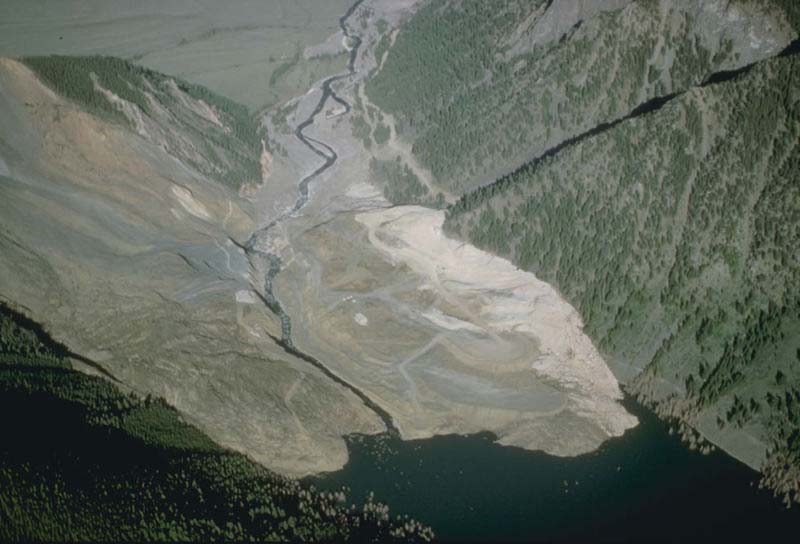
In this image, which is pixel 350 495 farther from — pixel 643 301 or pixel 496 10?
pixel 496 10

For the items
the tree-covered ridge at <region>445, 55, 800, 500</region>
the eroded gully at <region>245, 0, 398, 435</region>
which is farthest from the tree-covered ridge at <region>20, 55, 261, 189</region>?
the tree-covered ridge at <region>445, 55, 800, 500</region>

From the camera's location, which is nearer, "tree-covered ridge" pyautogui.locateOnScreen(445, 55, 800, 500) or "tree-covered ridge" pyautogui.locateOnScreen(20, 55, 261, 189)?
"tree-covered ridge" pyautogui.locateOnScreen(445, 55, 800, 500)

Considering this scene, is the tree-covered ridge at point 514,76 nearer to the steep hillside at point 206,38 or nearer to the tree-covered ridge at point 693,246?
the tree-covered ridge at point 693,246

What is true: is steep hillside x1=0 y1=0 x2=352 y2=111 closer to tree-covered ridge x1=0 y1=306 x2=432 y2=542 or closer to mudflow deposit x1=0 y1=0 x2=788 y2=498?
mudflow deposit x1=0 y1=0 x2=788 y2=498

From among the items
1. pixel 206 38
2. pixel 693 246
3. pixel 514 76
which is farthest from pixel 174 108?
pixel 693 246

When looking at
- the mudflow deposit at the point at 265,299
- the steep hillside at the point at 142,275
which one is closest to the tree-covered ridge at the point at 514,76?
the mudflow deposit at the point at 265,299

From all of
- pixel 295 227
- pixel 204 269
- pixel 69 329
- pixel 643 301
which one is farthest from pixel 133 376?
pixel 643 301

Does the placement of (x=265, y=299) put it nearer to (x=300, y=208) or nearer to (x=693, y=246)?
(x=300, y=208)
